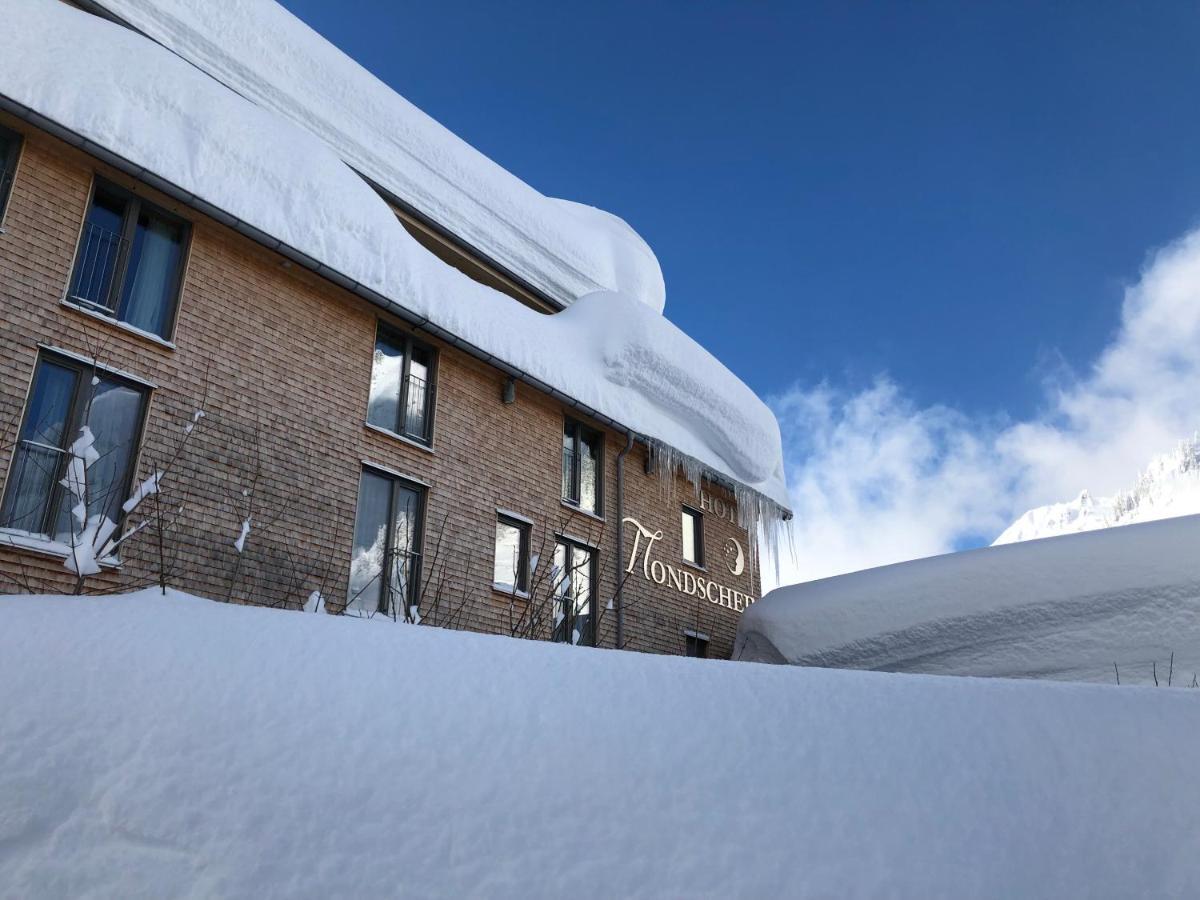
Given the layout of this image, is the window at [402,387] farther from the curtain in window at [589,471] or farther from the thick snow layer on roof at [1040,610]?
the thick snow layer on roof at [1040,610]

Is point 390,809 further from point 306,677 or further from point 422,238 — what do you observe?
point 422,238

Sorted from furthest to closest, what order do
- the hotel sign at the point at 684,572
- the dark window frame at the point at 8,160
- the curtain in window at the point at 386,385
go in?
the hotel sign at the point at 684,572
the curtain in window at the point at 386,385
the dark window frame at the point at 8,160

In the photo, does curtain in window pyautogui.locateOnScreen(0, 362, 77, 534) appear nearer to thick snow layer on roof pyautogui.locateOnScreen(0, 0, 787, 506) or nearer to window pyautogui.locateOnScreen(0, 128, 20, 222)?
window pyautogui.locateOnScreen(0, 128, 20, 222)

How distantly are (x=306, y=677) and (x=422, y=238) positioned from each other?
11896 millimetres

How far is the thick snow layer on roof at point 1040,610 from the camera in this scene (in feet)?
22.1

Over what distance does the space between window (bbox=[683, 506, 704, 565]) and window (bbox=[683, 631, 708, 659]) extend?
A: 3.90 feet

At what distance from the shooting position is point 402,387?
37.3ft

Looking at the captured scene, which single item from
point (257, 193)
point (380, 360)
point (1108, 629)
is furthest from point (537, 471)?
point (1108, 629)

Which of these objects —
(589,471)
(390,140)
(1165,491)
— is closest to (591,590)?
(589,471)

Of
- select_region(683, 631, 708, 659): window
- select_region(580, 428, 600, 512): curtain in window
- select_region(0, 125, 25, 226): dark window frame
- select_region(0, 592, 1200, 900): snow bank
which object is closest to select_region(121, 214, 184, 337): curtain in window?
select_region(0, 125, 25, 226): dark window frame

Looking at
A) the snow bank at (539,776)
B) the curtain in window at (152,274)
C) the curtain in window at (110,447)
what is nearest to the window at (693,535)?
the curtain in window at (152,274)

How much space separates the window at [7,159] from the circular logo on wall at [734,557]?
11.0 metres

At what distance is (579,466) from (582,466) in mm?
161

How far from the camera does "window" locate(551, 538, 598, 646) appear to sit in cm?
1221
